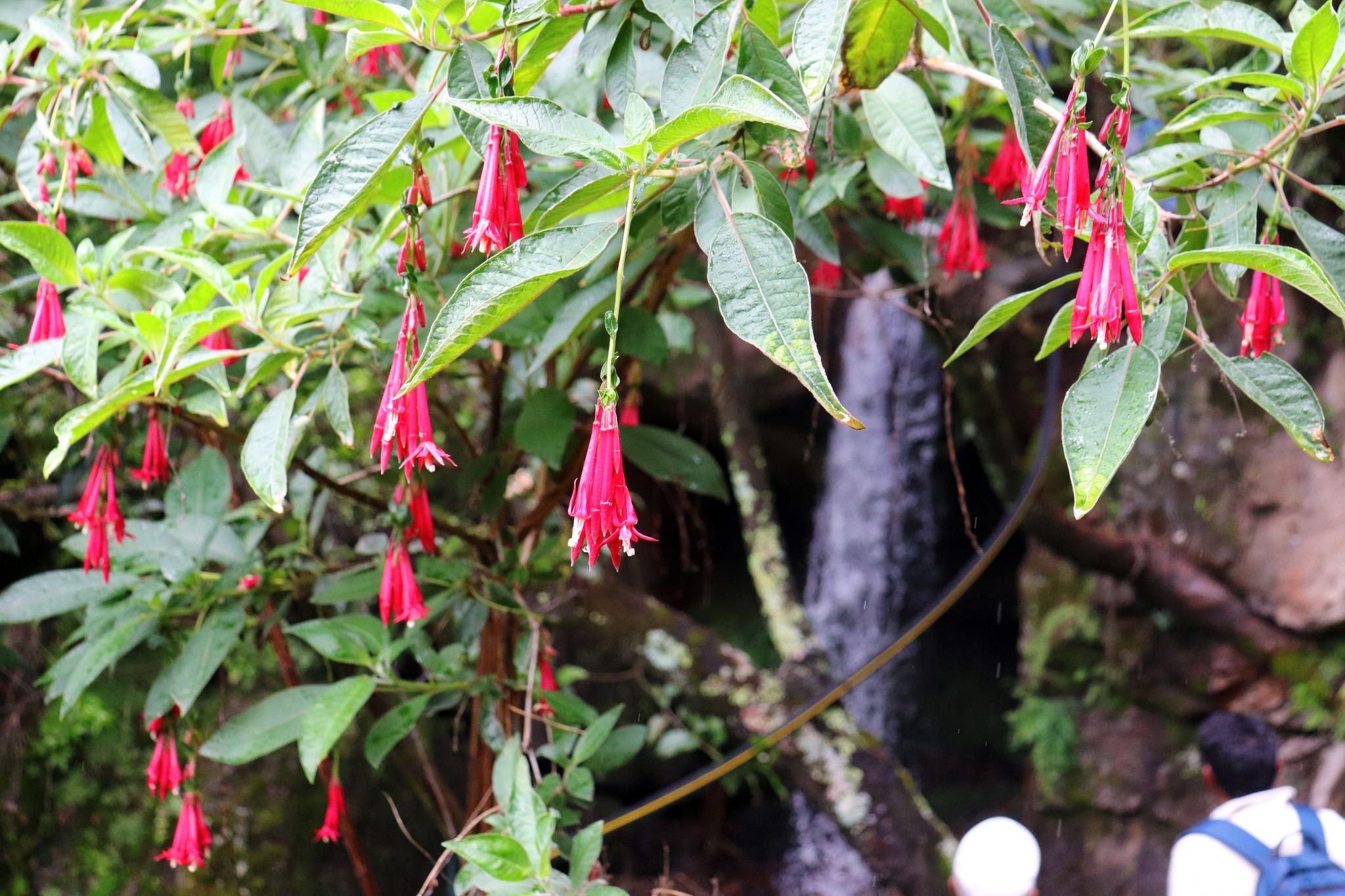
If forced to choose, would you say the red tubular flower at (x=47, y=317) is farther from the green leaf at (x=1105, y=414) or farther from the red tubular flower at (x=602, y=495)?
the green leaf at (x=1105, y=414)

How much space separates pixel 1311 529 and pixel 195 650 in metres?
2.42

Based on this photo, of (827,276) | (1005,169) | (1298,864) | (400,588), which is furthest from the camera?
(827,276)

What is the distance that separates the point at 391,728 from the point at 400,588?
A: 0.63 ft

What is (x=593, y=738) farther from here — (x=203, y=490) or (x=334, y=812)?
(x=203, y=490)

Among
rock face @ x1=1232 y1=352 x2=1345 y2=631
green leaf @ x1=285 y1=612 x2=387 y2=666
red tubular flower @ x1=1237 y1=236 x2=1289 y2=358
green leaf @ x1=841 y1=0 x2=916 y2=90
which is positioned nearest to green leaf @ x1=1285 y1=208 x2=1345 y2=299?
red tubular flower @ x1=1237 y1=236 x2=1289 y2=358

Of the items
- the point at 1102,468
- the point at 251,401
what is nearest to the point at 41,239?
the point at 1102,468

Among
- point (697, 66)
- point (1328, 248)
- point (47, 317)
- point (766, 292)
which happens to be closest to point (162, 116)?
point (47, 317)

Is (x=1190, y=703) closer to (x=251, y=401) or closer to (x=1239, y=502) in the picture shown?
(x=1239, y=502)

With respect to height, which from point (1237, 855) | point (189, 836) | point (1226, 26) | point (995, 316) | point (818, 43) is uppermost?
point (1226, 26)

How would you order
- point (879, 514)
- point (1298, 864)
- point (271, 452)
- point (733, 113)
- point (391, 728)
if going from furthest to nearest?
point (879, 514), point (1298, 864), point (391, 728), point (271, 452), point (733, 113)

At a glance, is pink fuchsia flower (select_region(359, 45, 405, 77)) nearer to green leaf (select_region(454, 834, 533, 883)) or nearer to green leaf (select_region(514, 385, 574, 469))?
green leaf (select_region(514, 385, 574, 469))

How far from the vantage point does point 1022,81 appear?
494mm

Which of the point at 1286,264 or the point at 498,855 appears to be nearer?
the point at 1286,264

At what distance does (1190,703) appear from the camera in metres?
2.43
